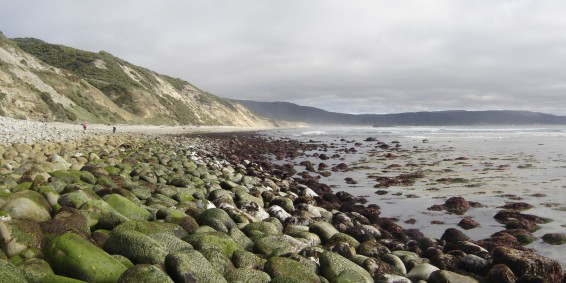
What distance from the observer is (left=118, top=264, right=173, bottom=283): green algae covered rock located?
3342mm

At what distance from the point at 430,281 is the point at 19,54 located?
58.1 meters

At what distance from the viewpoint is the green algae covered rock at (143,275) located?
3342mm

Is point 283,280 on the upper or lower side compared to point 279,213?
upper

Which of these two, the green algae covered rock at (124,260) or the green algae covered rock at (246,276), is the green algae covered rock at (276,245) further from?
the green algae covered rock at (124,260)

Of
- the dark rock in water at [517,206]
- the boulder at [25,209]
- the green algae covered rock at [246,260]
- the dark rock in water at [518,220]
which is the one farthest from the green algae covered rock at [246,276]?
the dark rock in water at [517,206]

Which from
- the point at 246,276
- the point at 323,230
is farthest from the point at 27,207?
the point at 323,230

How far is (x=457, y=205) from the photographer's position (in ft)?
33.6

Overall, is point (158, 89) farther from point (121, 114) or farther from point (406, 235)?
point (406, 235)

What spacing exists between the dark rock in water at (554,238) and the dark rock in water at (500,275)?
9.94 feet

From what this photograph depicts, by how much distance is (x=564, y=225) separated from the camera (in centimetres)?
837

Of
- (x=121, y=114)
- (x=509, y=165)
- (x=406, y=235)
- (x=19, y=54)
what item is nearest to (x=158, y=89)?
(x=121, y=114)

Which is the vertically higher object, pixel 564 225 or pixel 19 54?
pixel 19 54

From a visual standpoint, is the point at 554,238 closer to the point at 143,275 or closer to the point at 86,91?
the point at 143,275

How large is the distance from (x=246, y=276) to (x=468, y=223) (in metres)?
6.65
